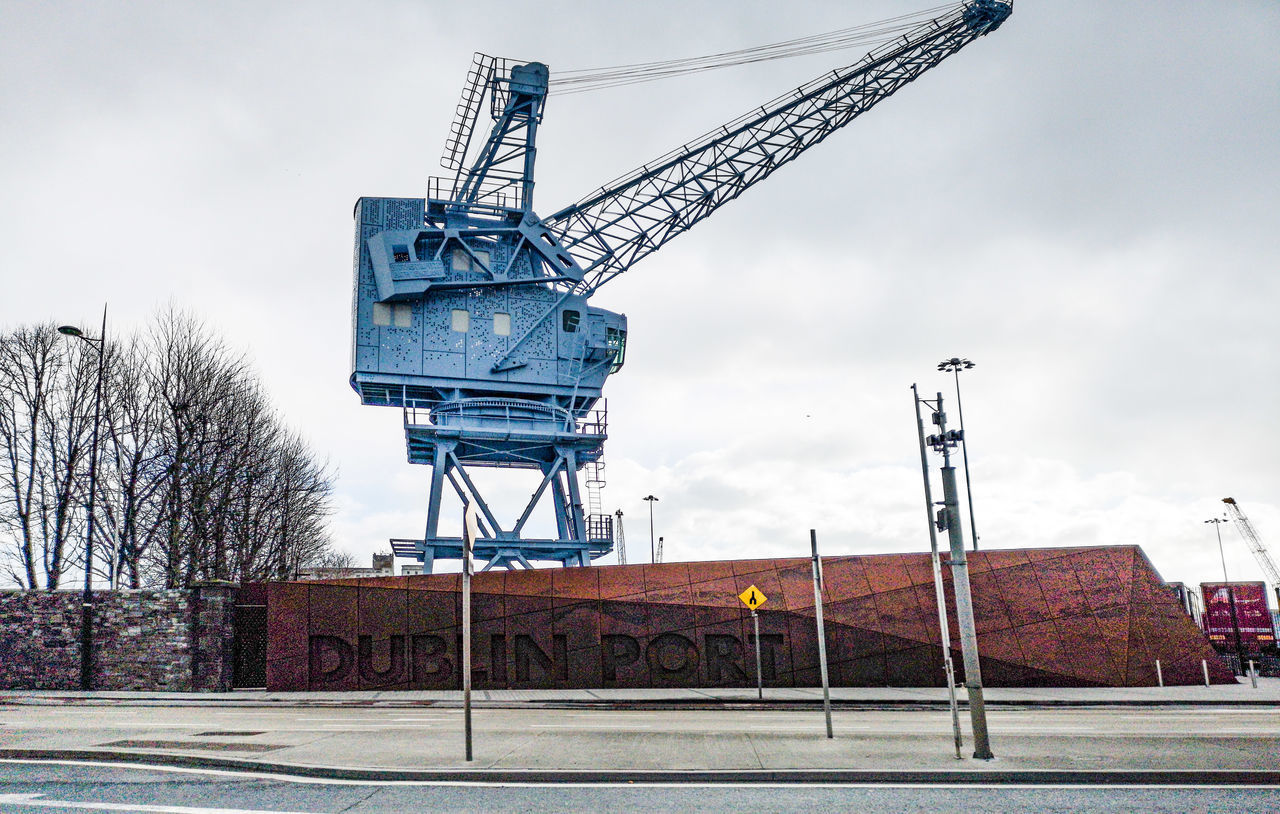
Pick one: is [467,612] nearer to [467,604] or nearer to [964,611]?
[467,604]

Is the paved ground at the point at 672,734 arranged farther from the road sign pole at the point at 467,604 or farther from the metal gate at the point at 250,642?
the metal gate at the point at 250,642

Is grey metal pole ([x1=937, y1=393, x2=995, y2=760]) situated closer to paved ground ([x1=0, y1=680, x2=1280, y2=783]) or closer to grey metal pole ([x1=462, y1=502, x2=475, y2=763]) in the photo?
paved ground ([x1=0, y1=680, x2=1280, y2=783])

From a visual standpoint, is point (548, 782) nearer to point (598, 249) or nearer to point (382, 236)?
point (382, 236)

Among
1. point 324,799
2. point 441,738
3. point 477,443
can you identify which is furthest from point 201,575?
point 324,799

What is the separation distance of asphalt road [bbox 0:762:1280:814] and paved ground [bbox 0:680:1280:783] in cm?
61

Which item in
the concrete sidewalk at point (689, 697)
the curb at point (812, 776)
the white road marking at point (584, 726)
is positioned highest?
the curb at point (812, 776)

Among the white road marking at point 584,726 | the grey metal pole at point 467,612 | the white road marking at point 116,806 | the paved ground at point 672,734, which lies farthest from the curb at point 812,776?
the white road marking at point 584,726

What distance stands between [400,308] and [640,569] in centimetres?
1354

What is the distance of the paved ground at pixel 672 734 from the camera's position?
9953mm

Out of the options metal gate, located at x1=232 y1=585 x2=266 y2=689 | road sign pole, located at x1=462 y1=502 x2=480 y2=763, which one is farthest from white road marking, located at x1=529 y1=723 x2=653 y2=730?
metal gate, located at x1=232 y1=585 x2=266 y2=689

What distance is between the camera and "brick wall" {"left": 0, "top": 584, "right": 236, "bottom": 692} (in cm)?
2578

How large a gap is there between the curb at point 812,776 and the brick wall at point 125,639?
17.4 m

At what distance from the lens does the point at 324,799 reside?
336 inches

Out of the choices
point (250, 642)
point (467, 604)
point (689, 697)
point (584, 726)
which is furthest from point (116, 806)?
point (250, 642)
